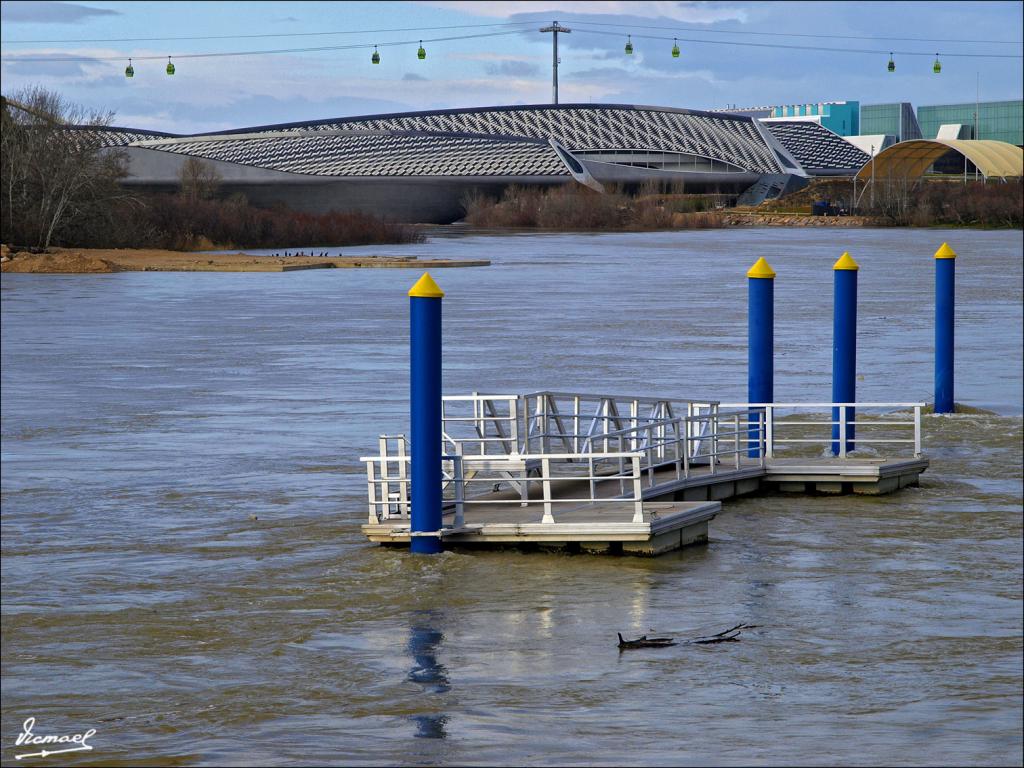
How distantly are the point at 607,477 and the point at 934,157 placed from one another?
129565 mm

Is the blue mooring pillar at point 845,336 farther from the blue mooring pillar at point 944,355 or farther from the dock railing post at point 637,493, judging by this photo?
the dock railing post at point 637,493

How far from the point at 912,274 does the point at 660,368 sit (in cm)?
3220

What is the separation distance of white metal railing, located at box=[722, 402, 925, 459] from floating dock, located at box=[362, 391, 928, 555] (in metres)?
0.06

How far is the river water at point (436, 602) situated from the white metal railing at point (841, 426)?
0.60 meters

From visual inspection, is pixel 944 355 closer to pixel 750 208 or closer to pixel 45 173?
pixel 45 173

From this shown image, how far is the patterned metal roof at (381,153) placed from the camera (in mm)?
132625

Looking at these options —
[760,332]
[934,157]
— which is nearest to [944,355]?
[760,332]

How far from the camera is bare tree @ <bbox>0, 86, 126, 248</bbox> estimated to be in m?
69.0

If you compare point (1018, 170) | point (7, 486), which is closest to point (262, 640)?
point (7, 486)

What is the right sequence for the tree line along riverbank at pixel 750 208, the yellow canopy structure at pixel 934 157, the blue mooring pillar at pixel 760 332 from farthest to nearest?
the yellow canopy structure at pixel 934 157 < the tree line along riverbank at pixel 750 208 < the blue mooring pillar at pixel 760 332

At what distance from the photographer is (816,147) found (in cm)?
16762

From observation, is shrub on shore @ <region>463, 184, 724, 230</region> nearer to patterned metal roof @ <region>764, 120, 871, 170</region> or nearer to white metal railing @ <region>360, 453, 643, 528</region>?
patterned metal roof @ <region>764, 120, 871, 170</region>

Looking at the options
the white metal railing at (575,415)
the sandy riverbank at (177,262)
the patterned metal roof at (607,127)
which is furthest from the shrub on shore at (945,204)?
the white metal railing at (575,415)

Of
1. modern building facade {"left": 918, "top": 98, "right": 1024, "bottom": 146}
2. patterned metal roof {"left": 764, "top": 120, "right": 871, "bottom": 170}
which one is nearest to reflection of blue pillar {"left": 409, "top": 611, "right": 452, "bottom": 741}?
patterned metal roof {"left": 764, "top": 120, "right": 871, "bottom": 170}
